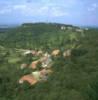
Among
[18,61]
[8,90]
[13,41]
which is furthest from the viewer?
[13,41]

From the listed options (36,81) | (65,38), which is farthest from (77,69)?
(65,38)

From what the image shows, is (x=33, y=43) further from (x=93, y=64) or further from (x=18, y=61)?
(x=93, y=64)

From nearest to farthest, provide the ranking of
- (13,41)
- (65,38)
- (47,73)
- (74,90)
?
(74,90)
(47,73)
(65,38)
(13,41)

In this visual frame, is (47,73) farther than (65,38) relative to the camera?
No

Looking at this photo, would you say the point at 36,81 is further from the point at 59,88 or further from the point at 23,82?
the point at 59,88

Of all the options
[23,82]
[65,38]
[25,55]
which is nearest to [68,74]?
[23,82]

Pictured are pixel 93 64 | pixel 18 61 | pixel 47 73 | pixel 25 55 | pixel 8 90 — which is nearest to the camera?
pixel 8 90

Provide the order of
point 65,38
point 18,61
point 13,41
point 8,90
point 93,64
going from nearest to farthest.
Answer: point 8,90 < point 93,64 < point 18,61 < point 65,38 < point 13,41

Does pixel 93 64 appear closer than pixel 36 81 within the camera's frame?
No
